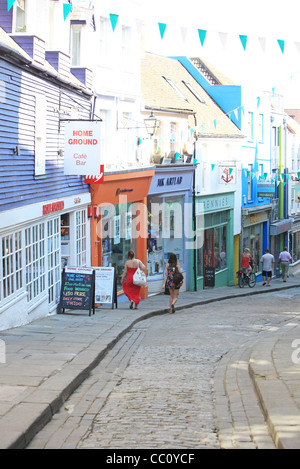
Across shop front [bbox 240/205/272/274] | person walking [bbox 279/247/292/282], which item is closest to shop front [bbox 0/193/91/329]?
person walking [bbox 279/247/292/282]

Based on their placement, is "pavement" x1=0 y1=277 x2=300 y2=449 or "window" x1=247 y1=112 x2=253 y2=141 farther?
"window" x1=247 y1=112 x2=253 y2=141

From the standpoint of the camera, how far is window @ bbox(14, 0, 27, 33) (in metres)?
14.2

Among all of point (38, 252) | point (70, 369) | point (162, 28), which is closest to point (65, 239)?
point (38, 252)

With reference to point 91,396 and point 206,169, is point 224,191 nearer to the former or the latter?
point 206,169

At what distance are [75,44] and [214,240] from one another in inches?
584

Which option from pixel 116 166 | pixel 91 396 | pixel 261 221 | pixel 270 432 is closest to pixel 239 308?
pixel 116 166

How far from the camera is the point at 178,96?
29.0 meters

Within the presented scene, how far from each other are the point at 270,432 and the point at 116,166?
14.9 metres

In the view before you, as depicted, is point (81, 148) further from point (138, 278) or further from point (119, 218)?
point (119, 218)

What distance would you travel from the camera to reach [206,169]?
30.3 m

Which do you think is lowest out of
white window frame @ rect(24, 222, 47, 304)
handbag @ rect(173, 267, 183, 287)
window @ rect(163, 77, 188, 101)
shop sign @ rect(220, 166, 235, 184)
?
handbag @ rect(173, 267, 183, 287)

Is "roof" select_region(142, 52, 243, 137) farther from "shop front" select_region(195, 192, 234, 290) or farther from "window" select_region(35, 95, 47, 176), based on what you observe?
"window" select_region(35, 95, 47, 176)

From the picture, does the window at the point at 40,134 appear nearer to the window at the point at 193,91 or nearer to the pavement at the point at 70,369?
the pavement at the point at 70,369

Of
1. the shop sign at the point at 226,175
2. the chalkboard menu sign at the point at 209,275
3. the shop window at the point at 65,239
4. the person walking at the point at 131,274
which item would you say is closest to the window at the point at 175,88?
the shop sign at the point at 226,175
